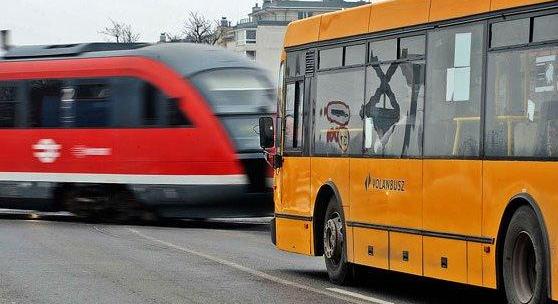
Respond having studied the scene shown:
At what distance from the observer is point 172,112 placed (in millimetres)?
29703

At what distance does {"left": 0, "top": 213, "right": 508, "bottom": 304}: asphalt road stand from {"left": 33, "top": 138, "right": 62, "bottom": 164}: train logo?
4.69 metres

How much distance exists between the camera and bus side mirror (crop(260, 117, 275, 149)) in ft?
58.7

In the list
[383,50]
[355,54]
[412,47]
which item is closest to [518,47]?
[412,47]

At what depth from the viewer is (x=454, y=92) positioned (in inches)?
501

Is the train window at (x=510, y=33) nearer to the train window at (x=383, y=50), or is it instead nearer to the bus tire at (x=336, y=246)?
the train window at (x=383, y=50)

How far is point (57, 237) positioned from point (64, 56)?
284 inches

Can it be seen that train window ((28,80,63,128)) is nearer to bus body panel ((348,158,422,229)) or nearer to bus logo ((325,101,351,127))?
bus logo ((325,101,351,127))

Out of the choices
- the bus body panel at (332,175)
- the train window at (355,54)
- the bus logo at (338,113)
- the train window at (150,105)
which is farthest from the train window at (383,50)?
the train window at (150,105)

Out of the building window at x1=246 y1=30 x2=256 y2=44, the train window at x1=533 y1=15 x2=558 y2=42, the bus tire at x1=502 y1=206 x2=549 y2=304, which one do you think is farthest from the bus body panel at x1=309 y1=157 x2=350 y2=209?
the building window at x1=246 y1=30 x2=256 y2=44

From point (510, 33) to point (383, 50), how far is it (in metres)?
2.98

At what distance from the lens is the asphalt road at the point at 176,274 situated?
14.4 metres

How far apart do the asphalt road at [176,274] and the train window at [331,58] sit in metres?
2.25

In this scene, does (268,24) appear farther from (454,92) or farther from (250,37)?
(454,92)

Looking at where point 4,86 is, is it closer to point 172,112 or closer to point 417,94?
point 172,112
